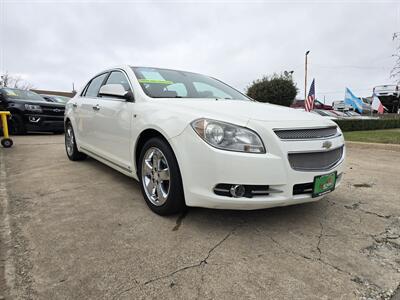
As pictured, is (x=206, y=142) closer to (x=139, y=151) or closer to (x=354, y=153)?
(x=139, y=151)

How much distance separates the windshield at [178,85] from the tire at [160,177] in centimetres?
60

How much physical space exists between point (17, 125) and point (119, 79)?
6.10 metres

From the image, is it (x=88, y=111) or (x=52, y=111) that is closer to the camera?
(x=88, y=111)

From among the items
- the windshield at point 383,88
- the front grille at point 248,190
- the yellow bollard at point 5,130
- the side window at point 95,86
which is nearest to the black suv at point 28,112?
the yellow bollard at point 5,130

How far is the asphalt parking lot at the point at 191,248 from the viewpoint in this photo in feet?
5.44

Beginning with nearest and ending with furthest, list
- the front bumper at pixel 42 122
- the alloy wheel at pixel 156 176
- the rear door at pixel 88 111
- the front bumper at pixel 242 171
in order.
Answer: the front bumper at pixel 242 171, the alloy wheel at pixel 156 176, the rear door at pixel 88 111, the front bumper at pixel 42 122

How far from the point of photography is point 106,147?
3492 millimetres

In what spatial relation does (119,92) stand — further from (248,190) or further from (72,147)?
(72,147)

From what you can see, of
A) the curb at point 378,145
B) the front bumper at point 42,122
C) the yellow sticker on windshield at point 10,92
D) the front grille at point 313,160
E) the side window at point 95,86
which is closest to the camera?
the front grille at point 313,160

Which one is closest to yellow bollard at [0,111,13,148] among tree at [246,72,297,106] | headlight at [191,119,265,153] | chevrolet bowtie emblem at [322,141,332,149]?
headlight at [191,119,265,153]

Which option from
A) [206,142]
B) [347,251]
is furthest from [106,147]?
[347,251]

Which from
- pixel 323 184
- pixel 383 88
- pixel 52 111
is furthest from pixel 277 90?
pixel 323 184

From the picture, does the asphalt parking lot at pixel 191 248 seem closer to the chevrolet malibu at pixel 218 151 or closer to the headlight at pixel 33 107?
the chevrolet malibu at pixel 218 151

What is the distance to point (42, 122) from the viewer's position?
26.7ft
